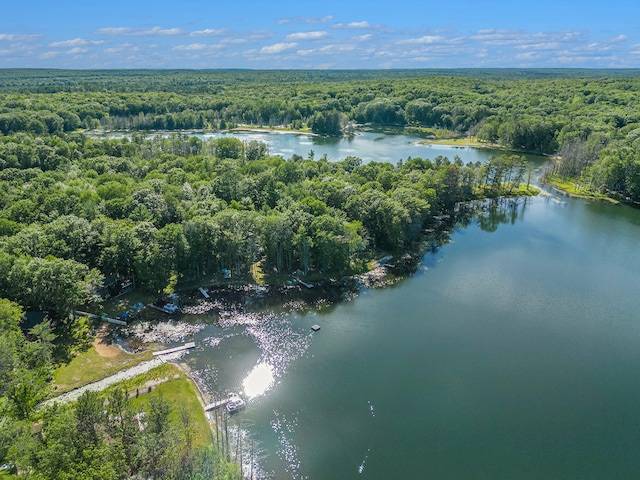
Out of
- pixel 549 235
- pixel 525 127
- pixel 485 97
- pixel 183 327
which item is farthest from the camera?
pixel 485 97

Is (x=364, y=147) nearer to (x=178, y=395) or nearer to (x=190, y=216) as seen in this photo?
(x=190, y=216)

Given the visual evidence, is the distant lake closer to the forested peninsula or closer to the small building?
the forested peninsula

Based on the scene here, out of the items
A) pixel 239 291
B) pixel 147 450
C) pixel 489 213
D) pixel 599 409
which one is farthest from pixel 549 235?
pixel 147 450

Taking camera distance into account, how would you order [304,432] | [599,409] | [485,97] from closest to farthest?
[304,432] → [599,409] → [485,97]

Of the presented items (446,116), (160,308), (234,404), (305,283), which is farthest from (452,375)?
(446,116)

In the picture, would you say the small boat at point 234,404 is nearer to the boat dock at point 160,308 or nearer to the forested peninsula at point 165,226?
the forested peninsula at point 165,226

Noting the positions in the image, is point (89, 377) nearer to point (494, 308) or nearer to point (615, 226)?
point (494, 308)
